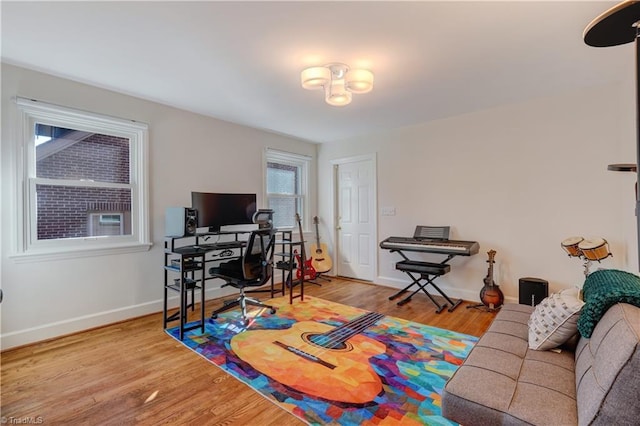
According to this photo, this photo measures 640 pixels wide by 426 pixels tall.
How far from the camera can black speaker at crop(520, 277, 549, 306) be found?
125 inches

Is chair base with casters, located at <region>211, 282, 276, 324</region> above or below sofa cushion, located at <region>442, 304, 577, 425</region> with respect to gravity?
below

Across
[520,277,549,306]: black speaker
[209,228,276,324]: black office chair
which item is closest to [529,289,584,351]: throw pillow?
[520,277,549,306]: black speaker

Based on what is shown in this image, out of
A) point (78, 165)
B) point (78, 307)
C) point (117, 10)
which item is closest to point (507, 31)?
point (117, 10)

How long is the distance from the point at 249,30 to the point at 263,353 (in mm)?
2426

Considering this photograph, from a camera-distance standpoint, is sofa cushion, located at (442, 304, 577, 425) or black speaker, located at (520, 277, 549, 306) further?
black speaker, located at (520, 277, 549, 306)

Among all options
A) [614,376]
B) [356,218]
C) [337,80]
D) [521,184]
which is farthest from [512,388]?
[356,218]

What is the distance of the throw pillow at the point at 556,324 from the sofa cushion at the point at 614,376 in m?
0.34

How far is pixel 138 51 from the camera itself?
2.38 m

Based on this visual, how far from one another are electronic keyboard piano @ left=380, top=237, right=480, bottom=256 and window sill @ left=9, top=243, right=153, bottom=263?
2.94 meters

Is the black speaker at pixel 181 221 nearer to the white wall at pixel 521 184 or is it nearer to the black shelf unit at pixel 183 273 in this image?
the black shelf unit at pixel 183 273

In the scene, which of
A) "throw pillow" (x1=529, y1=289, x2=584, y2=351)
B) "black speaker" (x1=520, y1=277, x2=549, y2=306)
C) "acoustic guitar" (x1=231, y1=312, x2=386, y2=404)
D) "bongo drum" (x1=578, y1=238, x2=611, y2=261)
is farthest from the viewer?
"black speaker" (x1=520, y1=277, x2=549, y2=306)

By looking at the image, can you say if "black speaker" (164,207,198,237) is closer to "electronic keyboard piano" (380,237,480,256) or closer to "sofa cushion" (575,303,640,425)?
"electronic keyboard piano" (380,237,480,256)

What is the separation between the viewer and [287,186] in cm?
524

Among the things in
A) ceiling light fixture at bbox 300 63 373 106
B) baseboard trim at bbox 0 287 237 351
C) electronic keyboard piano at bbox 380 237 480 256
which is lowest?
baseboard trim at bbox 0 287 237 351
